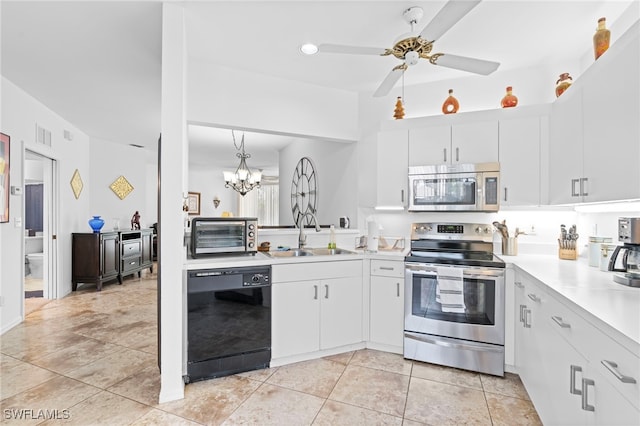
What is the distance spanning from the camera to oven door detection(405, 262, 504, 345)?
251 centimetres

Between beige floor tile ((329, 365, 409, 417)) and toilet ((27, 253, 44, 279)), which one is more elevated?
toilet ((27, 253, 44, 279))

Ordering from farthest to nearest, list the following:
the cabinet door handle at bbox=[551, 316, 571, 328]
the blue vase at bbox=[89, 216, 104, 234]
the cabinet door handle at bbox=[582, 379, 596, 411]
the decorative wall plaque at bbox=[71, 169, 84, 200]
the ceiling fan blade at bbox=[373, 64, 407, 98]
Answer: the blue vase at bbox=[89, 216, 104, 234] → the decorative wall plaque at bbox=[71, 169, 84, 200] → the ceiling fan blade at bbox=[373, 64, 407, 98] → the cabinet door handle at bbox=[551, 316, 571, 328] → the cabinet door handle at bbox=[582, 379, 596, 411]

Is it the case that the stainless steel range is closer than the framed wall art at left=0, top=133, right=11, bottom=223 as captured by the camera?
Yes

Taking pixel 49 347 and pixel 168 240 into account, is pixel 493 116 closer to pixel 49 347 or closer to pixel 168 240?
pixel 168 240

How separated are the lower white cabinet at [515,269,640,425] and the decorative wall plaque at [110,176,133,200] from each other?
664cm

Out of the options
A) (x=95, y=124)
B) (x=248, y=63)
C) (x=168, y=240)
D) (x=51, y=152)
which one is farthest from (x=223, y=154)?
(x=168, y=240)

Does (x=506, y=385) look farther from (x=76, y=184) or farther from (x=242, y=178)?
(x=76, y=184)

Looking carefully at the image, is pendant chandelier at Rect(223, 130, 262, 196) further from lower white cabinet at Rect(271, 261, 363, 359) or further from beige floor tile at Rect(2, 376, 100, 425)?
beige floor tile at Rect(2, 376, 100, 425)

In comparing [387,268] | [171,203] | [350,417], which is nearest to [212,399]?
[350,417]

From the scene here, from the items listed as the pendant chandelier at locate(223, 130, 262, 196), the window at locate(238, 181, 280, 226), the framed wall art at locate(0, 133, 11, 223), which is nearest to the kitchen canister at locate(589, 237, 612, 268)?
the pendant chandelier at locate(223, 130, 262, 196)

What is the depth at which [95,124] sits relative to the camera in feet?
16.2

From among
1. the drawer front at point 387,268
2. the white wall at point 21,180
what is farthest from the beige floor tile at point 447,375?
the white wall at point 21,180

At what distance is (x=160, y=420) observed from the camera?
193 cm

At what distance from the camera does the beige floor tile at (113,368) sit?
2396 mm
